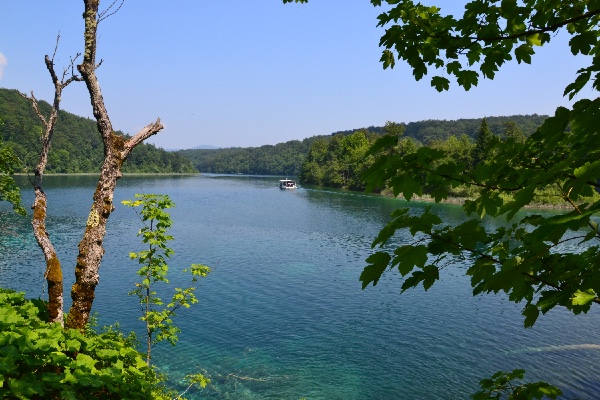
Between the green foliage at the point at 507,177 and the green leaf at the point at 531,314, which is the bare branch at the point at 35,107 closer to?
the green foliage at the point at 507,177

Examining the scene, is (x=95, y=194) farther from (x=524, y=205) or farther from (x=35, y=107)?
(x=524, y=205)

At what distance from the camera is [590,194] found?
2.87 m

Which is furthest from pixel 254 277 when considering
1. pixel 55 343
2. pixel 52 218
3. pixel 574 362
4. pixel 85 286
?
pixel 52 218

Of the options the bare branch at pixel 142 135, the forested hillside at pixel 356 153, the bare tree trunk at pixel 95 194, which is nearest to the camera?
the bare tree trunk at pixel 95 194

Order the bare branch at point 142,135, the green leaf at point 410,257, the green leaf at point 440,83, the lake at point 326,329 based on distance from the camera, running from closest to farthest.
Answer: the green leaf at point 410,257 → the green leaf at point 440,83 → the bare branch at point 142,135 → the lake at point 326,329

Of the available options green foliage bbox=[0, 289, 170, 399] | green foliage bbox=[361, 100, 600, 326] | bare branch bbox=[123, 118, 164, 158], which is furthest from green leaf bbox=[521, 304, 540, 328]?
bare branch bbox=[123, 118, 164, 158]

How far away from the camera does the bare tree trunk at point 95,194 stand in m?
7.88

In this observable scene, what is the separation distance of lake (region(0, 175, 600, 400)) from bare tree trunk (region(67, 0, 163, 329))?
136cm

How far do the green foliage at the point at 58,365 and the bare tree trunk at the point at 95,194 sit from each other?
44.0 inches

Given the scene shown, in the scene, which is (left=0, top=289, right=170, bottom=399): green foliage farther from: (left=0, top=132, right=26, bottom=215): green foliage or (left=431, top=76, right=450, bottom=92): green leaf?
(left=0, top=132, right=26, bottom=215): green foliage

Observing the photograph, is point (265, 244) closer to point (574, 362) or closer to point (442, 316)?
point (442, 316)

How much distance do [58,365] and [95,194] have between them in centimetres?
354

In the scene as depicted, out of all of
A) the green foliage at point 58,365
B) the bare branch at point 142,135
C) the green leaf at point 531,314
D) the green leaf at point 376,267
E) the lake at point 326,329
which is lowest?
the lake at point 326,329

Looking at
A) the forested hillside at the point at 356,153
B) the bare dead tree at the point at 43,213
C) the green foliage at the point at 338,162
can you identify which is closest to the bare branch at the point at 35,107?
the bare dead tree at the point at 43,213
